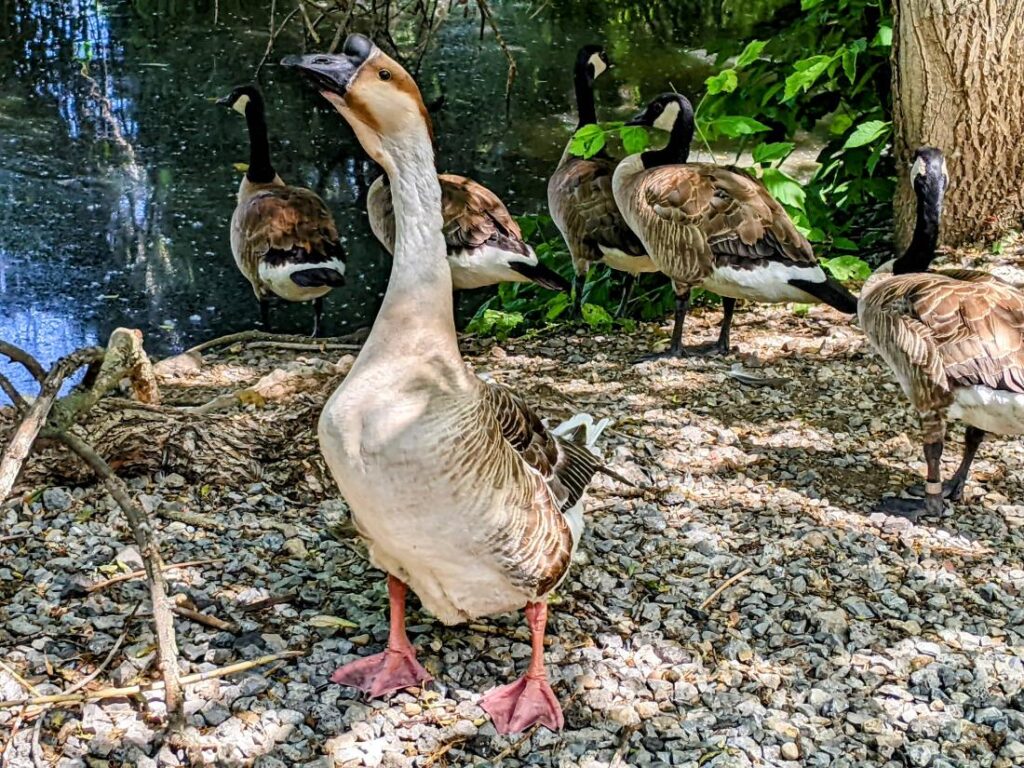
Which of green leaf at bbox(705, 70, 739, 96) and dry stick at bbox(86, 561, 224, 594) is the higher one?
green leaf at bbox(705, 70, 739, 96)

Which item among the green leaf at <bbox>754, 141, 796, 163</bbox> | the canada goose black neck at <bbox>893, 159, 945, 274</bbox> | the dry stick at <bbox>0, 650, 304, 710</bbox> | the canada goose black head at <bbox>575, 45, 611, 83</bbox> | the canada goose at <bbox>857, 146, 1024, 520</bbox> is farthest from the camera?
the canada goose black head at <bbox>575, 45, 611, 83</bbox>

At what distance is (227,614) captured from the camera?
3914 millimetres

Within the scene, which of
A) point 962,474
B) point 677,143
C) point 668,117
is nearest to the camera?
point 962,474

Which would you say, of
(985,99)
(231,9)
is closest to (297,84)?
(231,9)

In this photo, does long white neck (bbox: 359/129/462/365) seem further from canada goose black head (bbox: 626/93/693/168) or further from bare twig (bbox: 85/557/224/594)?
canada goose black head (bbox: 626/93/693/168)

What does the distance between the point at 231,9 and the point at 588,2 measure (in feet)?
16.0

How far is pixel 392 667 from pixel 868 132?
514cm

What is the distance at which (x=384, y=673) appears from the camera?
11.8ft

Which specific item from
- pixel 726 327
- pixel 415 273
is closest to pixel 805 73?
pixel 726 327

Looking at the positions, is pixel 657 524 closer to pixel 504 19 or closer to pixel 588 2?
pixel 504 19

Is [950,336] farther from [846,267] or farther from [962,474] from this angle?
[846,267]

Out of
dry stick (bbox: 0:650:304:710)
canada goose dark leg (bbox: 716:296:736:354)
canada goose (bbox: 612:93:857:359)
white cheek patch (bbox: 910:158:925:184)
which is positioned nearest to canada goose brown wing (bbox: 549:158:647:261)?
canada goose (bbox: 612:93:857:359)

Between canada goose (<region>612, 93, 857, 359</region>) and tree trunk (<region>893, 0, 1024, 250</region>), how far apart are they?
1.06 metres

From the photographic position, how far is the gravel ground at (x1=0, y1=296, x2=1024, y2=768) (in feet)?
11.2
